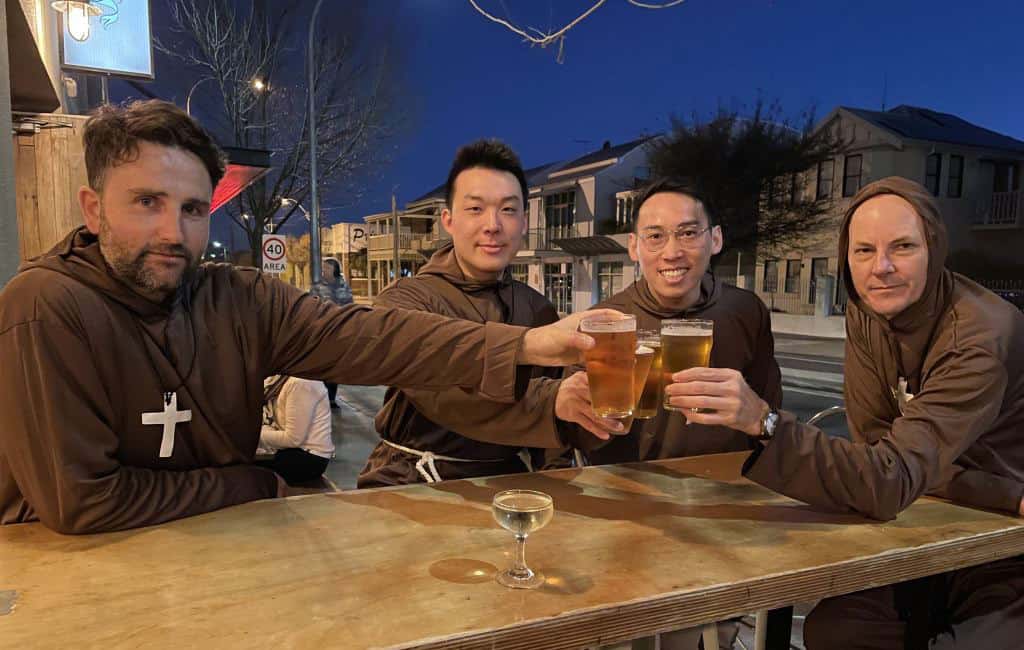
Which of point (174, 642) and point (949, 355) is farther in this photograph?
point (949, 355)

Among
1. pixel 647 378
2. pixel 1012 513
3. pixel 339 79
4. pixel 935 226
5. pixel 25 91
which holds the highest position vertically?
pixel 339 79

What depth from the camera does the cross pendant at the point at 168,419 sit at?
6.02ft

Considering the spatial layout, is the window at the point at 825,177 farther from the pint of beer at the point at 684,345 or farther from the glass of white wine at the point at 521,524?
the glass of white wine at the point at 521,524

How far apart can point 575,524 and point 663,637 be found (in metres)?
0.89

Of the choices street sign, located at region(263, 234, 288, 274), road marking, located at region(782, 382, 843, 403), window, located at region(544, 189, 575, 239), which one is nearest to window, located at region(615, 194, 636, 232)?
window, located at region(544, 189, 575, 239)

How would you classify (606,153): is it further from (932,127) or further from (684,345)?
(684,345)

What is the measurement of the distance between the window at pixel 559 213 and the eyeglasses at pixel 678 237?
2903 centimetres

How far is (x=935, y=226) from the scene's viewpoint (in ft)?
7.14

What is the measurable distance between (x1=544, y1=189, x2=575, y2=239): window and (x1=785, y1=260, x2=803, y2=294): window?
10.5m

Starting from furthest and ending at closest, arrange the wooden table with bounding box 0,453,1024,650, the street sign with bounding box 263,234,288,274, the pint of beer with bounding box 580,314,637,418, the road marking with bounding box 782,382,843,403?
the street sign with bounding box 263,234,288,274 → the road marking with bounding box 782,382,843,403 → the pint of beer with bounding box 580,314,637,418 → the wooden table with bounding box 0,453,1024,650

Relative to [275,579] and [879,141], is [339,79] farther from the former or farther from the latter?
[879,141]

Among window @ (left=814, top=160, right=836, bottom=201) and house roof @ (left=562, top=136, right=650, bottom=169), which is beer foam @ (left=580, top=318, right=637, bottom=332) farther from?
house roof @ (left=562, top=136, right=650, bottom=169)

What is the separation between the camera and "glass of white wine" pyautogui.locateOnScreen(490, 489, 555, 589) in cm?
146

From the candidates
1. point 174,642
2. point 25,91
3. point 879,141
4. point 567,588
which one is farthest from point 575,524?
point 879,141
